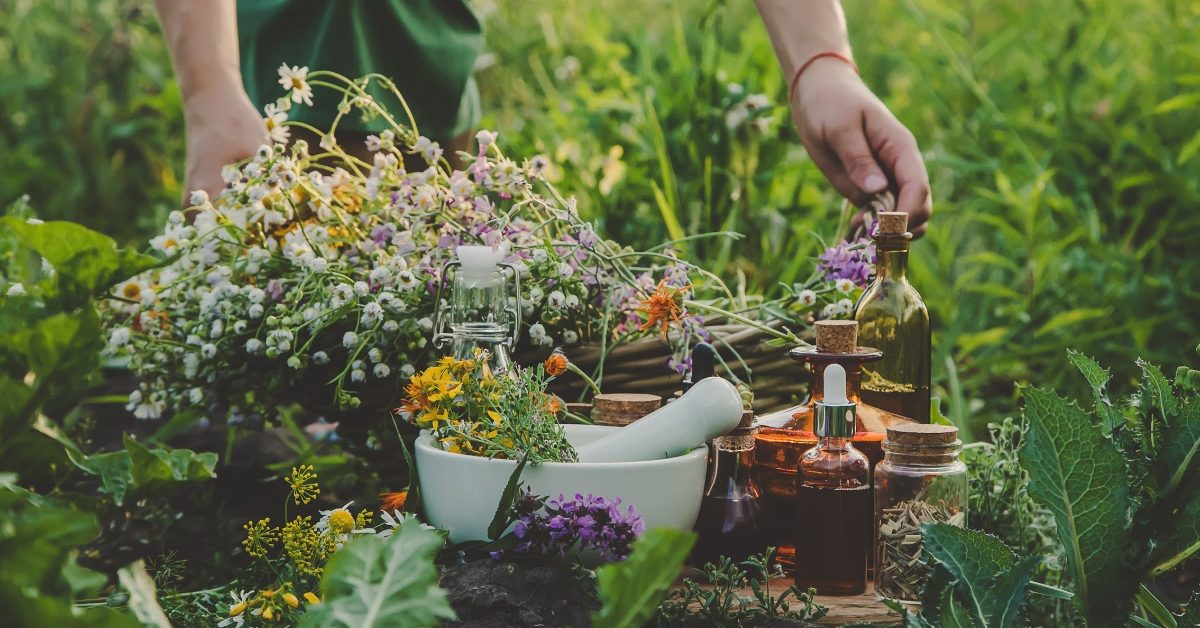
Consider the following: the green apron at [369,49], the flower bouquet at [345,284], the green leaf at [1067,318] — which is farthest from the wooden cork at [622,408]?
the green leaf at [1067,318]

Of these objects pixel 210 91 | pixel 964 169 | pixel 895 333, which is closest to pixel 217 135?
pixel 210 91

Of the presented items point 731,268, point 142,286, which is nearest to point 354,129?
point 142,286

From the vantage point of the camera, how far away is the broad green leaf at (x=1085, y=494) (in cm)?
96

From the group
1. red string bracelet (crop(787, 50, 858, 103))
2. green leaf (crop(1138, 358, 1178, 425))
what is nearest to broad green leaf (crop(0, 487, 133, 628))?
green leaf (crop(1138, 358, 1178, 425))

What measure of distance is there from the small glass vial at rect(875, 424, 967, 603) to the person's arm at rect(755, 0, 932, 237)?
0.47 m

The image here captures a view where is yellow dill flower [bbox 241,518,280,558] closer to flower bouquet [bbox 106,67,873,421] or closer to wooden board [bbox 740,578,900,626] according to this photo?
flower bouquet [bbox 106,67,873,421]

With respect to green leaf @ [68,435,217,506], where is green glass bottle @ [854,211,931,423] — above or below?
above

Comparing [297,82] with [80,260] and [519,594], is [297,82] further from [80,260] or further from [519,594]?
[519,594]

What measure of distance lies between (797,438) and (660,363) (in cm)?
26

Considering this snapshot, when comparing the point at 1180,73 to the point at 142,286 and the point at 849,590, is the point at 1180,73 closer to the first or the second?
the point at 849,590

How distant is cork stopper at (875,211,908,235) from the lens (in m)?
1.21

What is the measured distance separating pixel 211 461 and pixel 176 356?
36cm

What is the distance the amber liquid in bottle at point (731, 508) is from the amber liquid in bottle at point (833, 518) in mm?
62

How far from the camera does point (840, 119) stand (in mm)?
1479
